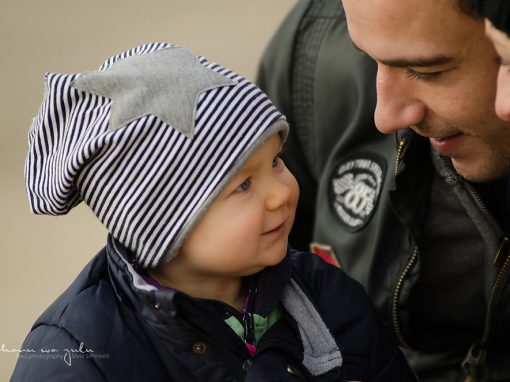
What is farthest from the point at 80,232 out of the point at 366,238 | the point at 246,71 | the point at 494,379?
the point at 494,379

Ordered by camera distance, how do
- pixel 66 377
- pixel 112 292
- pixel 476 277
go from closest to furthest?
1. pixel 66 377
2. pixel 112 292
3. pixel 476 277

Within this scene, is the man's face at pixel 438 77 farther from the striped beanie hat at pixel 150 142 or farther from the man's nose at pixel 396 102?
the striped beanie hat at pixel 150 142

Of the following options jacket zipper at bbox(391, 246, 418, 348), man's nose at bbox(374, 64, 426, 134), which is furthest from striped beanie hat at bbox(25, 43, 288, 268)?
jacket zipper at bbox(391, 246, 418, 348)

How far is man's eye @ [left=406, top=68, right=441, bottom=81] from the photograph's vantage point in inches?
68.9

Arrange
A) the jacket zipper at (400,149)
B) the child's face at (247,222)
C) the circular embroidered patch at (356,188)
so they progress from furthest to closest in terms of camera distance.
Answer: the circular embroidered patch at (356,188)
the jacket zipper at (400,149)
the child's face at (247,222)

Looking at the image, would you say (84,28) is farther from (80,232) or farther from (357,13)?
(357,13)

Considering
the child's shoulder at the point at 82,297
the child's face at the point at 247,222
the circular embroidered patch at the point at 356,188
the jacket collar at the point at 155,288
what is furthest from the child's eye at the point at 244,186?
the circular embroidered patch at the point at 356,188

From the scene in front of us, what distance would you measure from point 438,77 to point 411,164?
0.26 metres

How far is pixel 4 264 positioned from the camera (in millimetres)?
3266

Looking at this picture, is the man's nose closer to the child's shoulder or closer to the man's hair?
the man's hair

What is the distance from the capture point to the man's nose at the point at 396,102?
5.86 feet

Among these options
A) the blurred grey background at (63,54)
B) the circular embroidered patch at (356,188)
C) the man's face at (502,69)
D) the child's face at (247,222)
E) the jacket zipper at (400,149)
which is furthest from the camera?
the blurred grey background at (63,54)

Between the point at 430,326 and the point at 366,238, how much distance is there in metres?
0.22

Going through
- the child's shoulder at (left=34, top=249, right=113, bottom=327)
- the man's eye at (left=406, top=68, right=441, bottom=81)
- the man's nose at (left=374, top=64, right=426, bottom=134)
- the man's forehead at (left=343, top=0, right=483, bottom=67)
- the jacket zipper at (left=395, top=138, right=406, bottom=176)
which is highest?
the man's forehead at (left=343, top=0, right=483, bottom=67)
